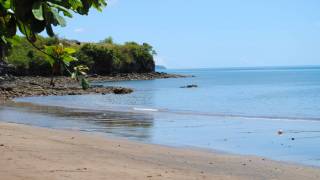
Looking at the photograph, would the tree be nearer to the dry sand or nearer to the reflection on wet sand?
the dry sand

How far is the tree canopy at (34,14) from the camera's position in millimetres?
2287

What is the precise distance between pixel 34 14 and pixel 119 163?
9.52 metres

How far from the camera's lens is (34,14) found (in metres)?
2.26

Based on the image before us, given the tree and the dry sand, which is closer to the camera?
the tree

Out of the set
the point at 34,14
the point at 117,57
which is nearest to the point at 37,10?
the point at 34,14

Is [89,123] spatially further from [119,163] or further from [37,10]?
[37,10]

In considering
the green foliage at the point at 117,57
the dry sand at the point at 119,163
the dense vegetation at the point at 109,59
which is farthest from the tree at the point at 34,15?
the green foliage at the point at 117,57

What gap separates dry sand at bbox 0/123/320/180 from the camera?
988cm

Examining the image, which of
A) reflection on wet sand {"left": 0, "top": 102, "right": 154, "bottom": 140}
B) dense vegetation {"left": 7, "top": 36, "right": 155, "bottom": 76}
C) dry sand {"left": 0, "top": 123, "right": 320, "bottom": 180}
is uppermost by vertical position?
dense vegetation {"left": 7, "top": 36, "right": 155, "bottom": 76}

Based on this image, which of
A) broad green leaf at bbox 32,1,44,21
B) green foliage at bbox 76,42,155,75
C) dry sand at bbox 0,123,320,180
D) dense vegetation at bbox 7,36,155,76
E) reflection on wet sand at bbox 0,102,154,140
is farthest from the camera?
green foliage at bbox 76,42,155,75

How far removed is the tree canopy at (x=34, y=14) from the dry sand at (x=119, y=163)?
663 centimetres

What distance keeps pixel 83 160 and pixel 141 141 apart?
19.7ft

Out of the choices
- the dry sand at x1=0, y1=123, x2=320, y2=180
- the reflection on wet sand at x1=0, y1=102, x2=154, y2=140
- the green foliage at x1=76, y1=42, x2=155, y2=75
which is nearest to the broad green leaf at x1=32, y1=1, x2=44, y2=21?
the dry sand at x1=0, y1=123, x2=320, y2=180

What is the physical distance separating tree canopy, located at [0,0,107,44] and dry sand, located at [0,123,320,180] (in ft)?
21.8
